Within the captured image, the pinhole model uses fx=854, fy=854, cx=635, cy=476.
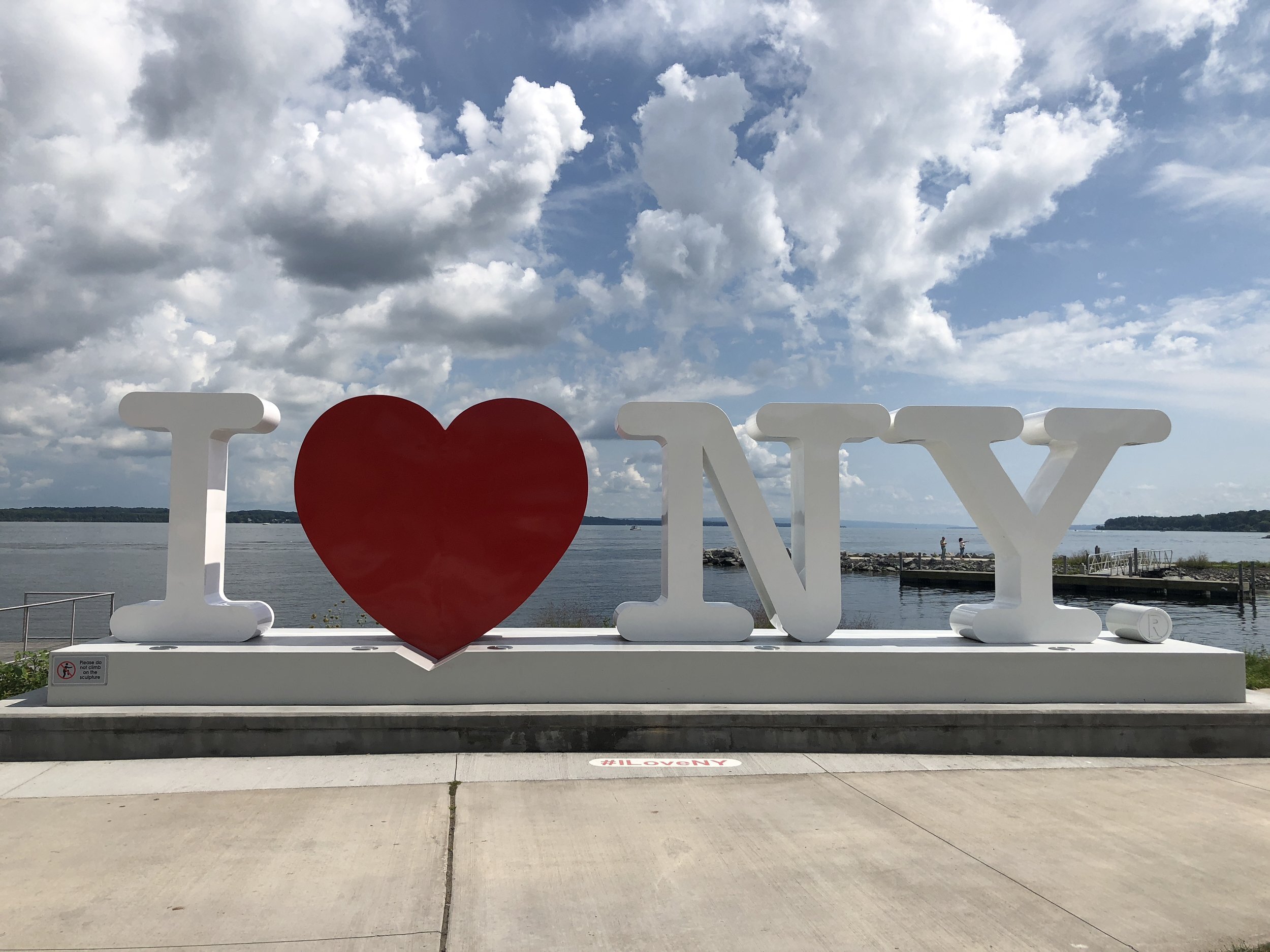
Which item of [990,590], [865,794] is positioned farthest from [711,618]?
[990,590]

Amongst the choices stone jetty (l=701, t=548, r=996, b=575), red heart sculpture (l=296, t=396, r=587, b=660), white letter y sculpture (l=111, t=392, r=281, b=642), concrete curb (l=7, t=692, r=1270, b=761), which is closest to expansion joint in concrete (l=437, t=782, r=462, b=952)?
→ concrete curb (l=7, t=692, r=1270, b=761)

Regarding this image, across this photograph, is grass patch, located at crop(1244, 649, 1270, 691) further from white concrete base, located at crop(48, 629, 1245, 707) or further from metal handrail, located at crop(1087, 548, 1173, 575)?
metal handrail, located at crop(1087, 548, 1173, 575)

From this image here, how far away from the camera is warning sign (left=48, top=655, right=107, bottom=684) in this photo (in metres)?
6.94

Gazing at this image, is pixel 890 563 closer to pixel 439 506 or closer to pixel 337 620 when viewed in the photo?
pixel 337 620

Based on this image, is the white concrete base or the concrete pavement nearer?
the concrete pavement

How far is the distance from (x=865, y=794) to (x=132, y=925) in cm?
436

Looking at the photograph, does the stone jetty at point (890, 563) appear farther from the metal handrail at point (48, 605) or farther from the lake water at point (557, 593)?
the metal handrail at point (48, 605)

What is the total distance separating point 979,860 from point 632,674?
129 inches

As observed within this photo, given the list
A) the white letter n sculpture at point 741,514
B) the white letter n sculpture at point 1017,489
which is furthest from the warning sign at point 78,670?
the white letter n sculpture at point 1017,489

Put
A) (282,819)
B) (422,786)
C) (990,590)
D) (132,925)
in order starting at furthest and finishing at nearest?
(990,590), (422,786), (282,819), (132,925)

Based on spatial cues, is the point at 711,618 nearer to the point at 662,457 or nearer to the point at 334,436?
the point at 662,457

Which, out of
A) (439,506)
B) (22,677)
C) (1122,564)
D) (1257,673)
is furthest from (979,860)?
(1122,564)

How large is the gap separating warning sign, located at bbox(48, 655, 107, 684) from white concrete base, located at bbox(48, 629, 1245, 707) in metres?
0.01

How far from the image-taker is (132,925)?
387 cm
